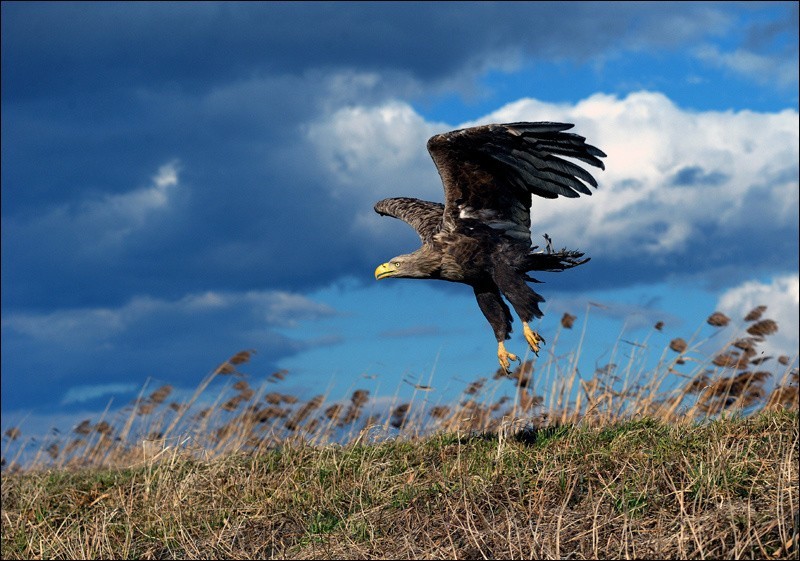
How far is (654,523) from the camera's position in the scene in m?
5.21

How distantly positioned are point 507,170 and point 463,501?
3.61 meters

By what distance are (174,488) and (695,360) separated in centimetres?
568

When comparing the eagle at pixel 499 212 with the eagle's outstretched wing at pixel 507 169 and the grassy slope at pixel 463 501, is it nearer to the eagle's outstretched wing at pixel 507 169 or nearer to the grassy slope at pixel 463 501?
the eagle's outstretched wing at pixel 507 169

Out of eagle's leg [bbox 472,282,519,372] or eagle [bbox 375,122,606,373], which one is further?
eagle's leg [bbox 472,282,519,372]

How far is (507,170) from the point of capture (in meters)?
8.26

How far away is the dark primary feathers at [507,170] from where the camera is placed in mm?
7805

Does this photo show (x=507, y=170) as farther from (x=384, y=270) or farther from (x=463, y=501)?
(x=463, y=501)

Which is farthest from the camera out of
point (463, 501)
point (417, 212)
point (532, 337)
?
point (417, 212)

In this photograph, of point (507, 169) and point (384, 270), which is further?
point (384, 270)

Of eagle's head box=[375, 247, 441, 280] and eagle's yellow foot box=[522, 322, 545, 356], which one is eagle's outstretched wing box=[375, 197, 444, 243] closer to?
eagle's head box=[375, 247, 441, 280]

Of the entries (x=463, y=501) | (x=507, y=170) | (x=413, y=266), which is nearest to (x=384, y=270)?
(x=413, y=266)

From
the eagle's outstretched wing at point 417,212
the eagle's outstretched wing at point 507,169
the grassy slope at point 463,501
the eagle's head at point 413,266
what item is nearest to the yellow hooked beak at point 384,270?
the eagle's head at point 413,266

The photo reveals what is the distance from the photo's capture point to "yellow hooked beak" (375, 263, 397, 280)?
8648mm

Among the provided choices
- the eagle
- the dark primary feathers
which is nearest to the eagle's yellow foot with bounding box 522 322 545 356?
the eagle
